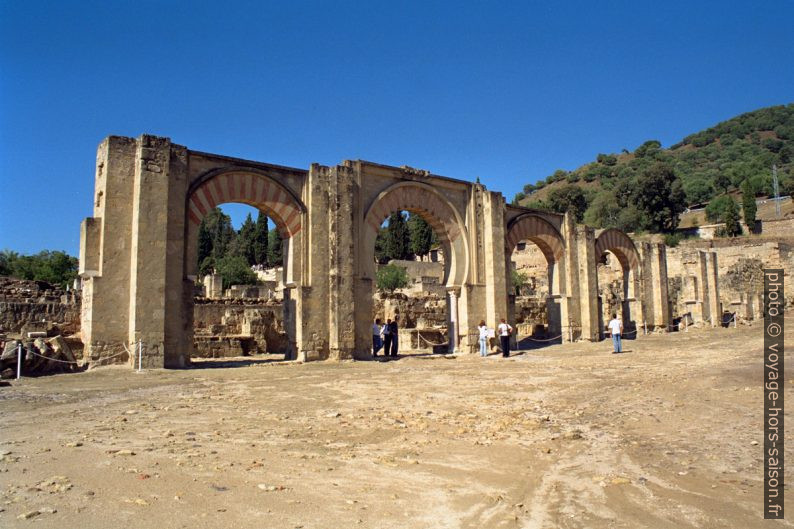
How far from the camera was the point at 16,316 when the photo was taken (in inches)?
721

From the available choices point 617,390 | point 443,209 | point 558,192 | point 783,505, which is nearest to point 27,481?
point 783,505

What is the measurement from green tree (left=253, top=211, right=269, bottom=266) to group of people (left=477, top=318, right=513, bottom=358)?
37.6 metres

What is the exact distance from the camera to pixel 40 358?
9438 mm

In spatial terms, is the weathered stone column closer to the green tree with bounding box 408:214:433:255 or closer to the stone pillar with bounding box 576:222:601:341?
the stone pillar with bounding box 576:222:601:341

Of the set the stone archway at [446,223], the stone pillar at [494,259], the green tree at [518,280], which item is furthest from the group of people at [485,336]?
the green tree at [518,280]

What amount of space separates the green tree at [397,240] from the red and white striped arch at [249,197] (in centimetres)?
3930

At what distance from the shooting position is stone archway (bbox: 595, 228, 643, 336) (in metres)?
19.8

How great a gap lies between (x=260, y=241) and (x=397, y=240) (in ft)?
38.5

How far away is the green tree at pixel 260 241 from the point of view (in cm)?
4991

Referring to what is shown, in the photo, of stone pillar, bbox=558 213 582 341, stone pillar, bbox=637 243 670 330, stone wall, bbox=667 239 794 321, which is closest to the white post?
stone pillar, bbox=558 213 582 341

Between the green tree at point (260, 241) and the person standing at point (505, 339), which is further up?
the green tree at point (260, 241)

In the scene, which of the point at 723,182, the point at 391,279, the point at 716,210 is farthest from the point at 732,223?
the point at 391,279

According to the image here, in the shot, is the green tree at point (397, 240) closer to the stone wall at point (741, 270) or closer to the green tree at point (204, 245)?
the green tree at point (204, 245)

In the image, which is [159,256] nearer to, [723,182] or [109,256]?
[109,256]
